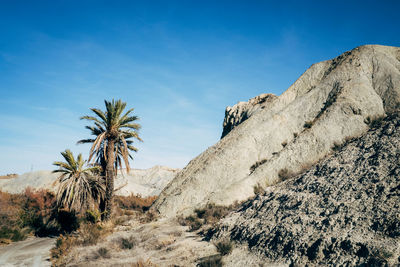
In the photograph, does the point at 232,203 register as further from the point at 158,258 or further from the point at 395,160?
the point at 395,160

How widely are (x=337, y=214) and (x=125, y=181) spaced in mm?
41570

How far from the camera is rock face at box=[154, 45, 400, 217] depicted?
645 inches

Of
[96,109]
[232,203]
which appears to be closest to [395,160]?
[232,203]

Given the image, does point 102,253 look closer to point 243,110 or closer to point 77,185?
point 77,185

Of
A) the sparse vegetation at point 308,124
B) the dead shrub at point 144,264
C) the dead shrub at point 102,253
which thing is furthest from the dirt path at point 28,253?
the sparse vegetation at point 308,124

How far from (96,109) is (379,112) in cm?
2116

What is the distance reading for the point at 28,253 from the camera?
11.4 m

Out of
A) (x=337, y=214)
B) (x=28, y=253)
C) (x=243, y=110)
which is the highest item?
(x=243, y=110)

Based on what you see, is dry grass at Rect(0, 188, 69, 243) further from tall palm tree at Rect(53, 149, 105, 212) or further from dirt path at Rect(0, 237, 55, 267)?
tall palm tree at Rect(53, 149, 105, 212)

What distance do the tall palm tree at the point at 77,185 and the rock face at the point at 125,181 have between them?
20.7 ft

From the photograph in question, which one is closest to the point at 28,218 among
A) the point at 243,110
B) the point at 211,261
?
the point at 211,261

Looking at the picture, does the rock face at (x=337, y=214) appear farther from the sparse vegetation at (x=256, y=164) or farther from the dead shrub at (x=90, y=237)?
the dead shrub at (x=90, y=237)

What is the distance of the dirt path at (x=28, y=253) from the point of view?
9.84 m

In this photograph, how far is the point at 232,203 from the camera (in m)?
14.9
